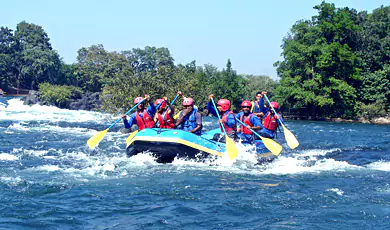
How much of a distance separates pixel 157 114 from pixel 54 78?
4648 cm

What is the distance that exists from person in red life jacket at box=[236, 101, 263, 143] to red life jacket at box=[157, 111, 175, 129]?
5.79 feet

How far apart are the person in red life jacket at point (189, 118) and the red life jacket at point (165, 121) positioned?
0.28m

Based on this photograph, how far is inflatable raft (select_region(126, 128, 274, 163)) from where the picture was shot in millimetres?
10703

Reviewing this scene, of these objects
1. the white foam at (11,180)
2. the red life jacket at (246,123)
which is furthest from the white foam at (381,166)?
the white foam at (11,180)

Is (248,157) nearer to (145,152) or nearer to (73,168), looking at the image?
(145,152)

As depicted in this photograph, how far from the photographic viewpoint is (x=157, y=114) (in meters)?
12.4

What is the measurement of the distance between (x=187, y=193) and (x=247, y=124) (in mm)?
4377

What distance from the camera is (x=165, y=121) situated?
12.3 m

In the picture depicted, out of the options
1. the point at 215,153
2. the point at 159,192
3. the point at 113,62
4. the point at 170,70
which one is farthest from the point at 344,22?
the point at 159,192

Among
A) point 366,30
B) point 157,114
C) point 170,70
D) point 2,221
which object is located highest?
point 366,30

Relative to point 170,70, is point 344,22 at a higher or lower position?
higher

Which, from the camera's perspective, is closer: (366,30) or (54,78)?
(366,30)

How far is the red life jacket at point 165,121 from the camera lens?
1225 cm

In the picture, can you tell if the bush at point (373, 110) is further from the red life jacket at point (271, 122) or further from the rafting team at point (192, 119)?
the rafting team at point (192, 119)
